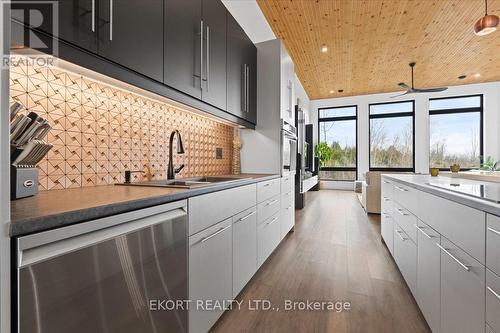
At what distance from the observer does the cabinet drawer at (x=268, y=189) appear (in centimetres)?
215

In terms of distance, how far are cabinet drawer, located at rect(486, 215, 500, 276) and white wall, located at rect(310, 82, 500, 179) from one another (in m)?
8.02

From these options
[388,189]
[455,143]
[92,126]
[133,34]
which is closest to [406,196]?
[388,189]

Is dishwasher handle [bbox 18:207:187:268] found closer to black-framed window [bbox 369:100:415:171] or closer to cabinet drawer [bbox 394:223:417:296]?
cabinet drawer [bbox 394:223:417:296]

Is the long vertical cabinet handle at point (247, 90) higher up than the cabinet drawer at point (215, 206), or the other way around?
the long vertical cabinet handle at point (247, 90)

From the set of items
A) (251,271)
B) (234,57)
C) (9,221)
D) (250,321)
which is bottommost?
(250,321)

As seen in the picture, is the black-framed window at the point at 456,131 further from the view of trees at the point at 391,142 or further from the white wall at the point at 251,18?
the white wall at the point at 251,18

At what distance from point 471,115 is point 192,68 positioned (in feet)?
29.7

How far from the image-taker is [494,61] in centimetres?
550

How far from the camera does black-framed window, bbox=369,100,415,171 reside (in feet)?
25.7

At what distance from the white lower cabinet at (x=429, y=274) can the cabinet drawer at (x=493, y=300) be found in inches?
16.5

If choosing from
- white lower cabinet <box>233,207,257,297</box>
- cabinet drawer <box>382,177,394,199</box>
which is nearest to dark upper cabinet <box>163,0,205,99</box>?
white lower cabinet <box>233,207,257,297</box>

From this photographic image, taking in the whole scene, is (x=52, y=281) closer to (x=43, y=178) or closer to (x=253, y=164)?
(x=43, y=178)

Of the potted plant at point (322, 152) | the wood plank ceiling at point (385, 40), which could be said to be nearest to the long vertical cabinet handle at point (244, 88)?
the wood plank ceiling at point (385, 40)

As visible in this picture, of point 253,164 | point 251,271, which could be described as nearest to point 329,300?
point 251,271
